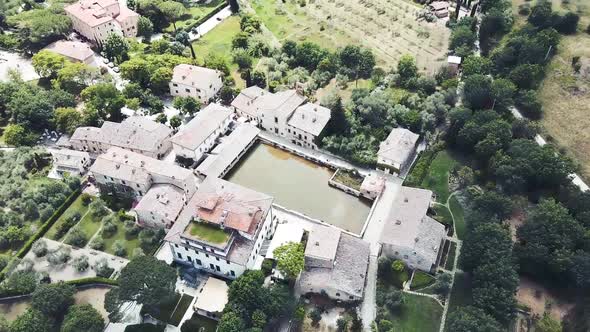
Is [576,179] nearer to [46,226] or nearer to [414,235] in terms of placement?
[414,235]

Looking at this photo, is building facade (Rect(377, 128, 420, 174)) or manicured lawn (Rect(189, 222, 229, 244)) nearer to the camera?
manicured lawn (Rect(189, 222, 229, 244))

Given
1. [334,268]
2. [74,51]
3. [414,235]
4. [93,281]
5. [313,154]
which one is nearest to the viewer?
[334,268]

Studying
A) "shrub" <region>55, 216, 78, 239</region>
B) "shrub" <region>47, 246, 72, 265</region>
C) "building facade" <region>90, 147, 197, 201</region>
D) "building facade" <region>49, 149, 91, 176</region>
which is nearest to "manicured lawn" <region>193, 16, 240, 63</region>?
"building facade" <region>49, 149, 91, 176</region>

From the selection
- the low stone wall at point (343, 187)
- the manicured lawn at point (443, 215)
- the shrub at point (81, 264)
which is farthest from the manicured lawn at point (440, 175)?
the shrub at point (81, 264)

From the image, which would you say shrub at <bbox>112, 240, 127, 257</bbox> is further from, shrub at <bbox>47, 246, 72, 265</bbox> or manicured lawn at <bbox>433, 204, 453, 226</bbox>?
manicured lawn at <bbox>433, 204, 453, 226</bbox>

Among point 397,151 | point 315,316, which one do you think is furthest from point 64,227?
point 397,151

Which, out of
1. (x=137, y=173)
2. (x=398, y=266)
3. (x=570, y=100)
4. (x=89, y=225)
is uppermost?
(x=570, y=100)
